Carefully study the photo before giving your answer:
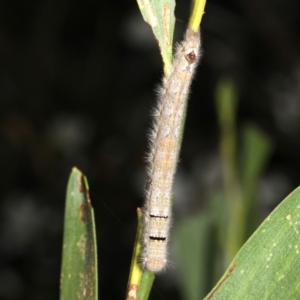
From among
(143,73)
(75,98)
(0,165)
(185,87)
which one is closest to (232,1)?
(143,73)

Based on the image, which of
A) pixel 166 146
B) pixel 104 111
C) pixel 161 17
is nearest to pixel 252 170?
pixel 166 146

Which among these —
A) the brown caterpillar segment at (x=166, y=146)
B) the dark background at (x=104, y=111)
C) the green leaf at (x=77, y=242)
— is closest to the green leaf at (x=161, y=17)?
the brown caterpillar segment at (x=166, y=146)

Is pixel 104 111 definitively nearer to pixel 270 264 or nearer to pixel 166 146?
pixel 166 146

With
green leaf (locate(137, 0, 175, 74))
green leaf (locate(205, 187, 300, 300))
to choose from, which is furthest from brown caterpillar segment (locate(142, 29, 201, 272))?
green leaf (locate(205, 187, 300, 300))

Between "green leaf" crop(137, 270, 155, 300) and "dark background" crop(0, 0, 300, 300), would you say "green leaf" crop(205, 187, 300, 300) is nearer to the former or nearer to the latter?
"green leaf" crop(137, 270, 155, 300)

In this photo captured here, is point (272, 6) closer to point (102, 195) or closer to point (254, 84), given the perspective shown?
point (254, 84)
